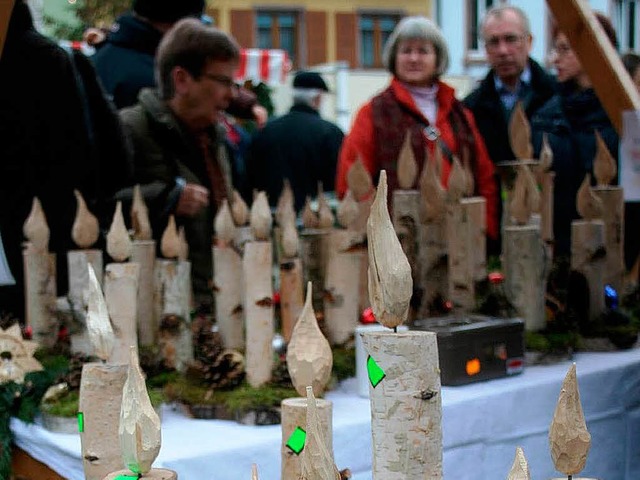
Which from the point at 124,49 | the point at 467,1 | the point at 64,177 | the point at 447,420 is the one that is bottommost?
the point at 447,420

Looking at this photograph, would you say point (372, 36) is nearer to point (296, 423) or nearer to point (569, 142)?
point (569, 142)

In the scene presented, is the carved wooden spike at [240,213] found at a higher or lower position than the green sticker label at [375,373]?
higher

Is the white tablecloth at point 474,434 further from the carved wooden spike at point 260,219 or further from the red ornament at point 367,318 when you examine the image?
the carved wooden spike at point 260,219

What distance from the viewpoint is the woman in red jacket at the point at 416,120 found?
291cm

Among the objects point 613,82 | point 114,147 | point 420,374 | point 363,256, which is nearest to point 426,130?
point 613,82

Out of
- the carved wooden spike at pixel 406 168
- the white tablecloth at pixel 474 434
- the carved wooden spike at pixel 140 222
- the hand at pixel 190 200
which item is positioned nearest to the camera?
the white tablecloth at pixel 474 434

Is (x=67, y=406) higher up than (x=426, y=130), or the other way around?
(x=426, y=130)

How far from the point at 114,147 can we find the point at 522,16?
159cm

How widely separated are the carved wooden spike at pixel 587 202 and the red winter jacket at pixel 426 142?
501 mm

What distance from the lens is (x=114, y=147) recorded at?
2.57 m

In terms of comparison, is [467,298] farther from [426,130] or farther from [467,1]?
[467,1]

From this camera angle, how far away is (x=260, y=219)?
2.00 meters

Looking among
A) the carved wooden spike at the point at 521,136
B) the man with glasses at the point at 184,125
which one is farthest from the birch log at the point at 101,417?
the carved wooden spike at the point at 521,136

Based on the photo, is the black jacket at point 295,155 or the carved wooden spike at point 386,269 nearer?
the carved wooden spike at point 386,269
